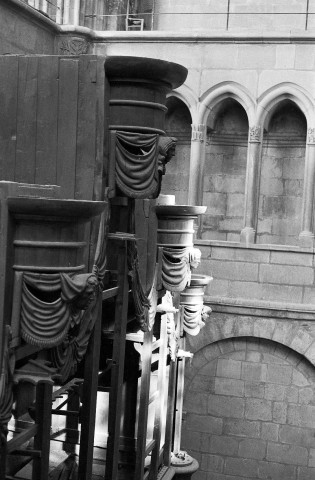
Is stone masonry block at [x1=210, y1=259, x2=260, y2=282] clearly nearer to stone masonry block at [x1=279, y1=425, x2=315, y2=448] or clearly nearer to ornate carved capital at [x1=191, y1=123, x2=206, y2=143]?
ornate carved capital at [x1=191, y1=123, x2=206, y2=143]

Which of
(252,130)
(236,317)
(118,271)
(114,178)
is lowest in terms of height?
(236,317)

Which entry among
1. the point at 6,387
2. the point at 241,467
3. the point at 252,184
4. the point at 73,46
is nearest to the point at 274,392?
the point at 241,467

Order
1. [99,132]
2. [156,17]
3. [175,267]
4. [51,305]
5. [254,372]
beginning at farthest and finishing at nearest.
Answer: [156,17]
[254,372]
[175,267]
[99,132]
[51,305]

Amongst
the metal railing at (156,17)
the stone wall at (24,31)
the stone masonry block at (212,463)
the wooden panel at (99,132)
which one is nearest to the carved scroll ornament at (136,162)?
the wooden panel at (99,132)

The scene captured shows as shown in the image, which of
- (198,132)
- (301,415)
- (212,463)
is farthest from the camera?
(212,463)

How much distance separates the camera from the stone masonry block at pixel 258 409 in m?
16.3

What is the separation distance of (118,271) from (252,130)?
816 cm

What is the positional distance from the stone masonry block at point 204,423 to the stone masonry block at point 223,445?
116 mm

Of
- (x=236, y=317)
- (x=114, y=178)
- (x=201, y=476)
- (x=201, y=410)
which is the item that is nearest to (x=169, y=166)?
(x=236, y=317)

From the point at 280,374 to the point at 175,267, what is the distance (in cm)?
640

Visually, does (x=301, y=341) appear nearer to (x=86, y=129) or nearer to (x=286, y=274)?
(x=286, y=274)

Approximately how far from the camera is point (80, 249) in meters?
6.80

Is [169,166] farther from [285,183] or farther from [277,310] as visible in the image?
[277,310]

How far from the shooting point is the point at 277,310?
15828 millimetres
